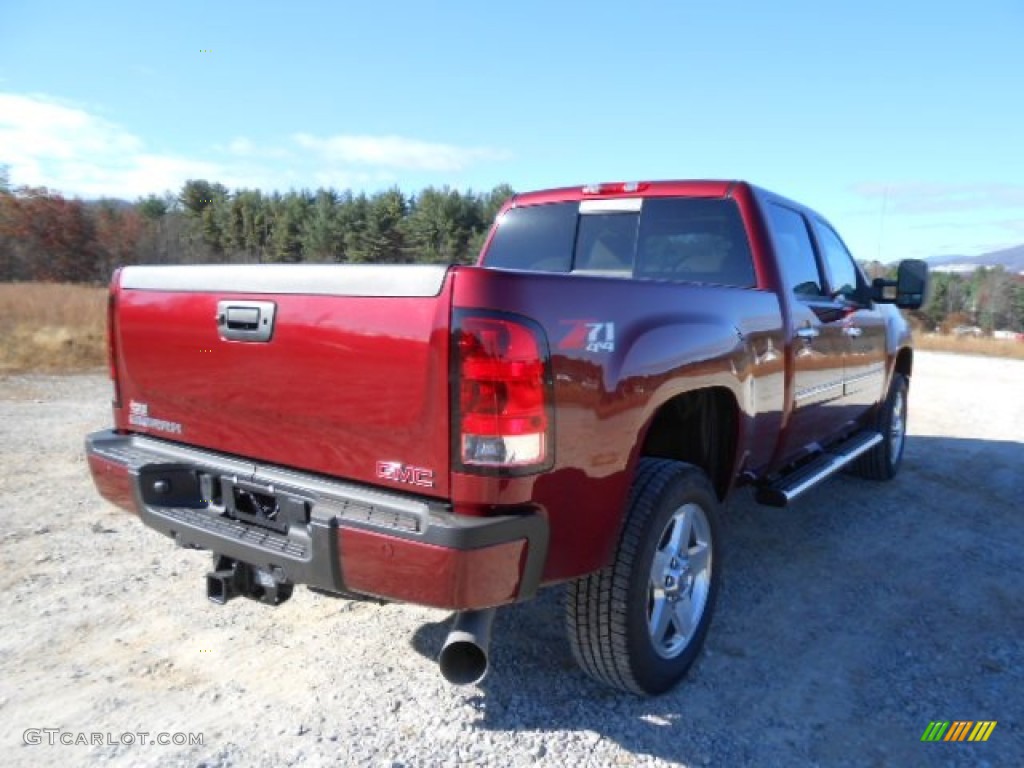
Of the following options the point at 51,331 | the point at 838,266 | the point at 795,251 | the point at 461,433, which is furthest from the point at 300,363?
the point at 51,331

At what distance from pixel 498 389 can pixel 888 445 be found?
4.89 meters

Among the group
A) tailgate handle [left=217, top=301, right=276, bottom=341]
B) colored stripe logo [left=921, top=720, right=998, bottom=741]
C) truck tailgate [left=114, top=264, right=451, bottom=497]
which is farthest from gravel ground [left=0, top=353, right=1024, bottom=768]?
tailgate handle [left=217, top=301, right=276, bottom=341]

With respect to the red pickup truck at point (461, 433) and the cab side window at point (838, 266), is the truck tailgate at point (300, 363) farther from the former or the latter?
the cab side window at point (838, 266)

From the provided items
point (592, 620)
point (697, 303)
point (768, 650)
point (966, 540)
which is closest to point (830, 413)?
point (966, 540)

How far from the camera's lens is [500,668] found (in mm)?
2768

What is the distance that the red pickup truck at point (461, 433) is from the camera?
1.88 m

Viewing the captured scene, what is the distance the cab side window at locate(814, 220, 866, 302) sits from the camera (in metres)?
4.37

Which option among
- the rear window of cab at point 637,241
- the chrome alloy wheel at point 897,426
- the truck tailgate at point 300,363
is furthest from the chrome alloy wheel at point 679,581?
the chrome alloy wheel at point 897,426

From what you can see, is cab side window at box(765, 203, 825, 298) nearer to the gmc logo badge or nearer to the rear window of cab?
the rear window of cab

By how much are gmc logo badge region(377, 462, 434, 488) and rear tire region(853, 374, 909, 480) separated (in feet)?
15.0

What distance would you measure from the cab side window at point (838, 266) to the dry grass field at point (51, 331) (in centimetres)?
1102

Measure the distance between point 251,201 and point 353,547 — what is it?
6015 centimetres

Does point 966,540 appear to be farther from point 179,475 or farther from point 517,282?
point 179,475

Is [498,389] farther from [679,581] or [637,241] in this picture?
[637,241]
